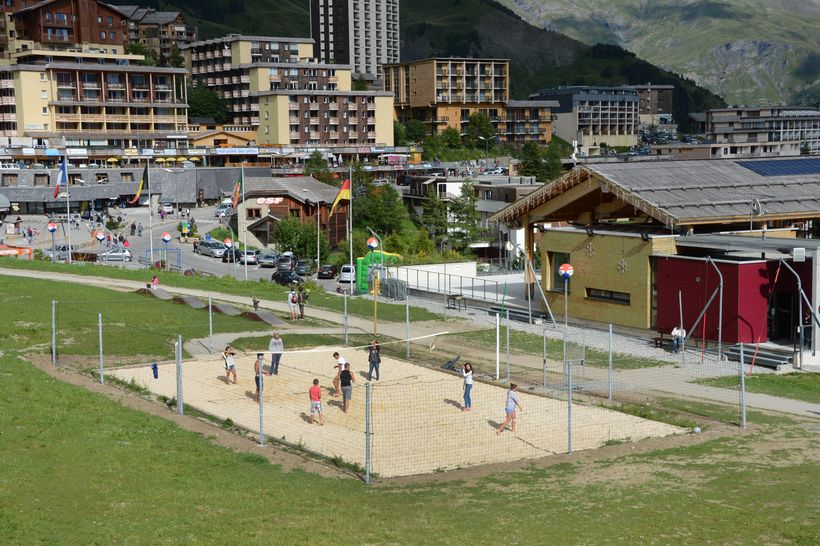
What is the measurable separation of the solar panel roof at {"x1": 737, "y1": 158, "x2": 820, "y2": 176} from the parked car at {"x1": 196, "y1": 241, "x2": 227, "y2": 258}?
41245 millimetres

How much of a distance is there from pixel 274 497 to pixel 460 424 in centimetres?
821

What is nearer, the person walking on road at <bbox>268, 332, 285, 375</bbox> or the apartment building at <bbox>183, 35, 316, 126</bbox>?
the person walking on road at <bbox>268, 332, 285, 375</bbox>

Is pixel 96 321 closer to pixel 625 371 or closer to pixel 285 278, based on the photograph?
pixel 625 371

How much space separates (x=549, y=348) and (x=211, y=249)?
47.4 meters

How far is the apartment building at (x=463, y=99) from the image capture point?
185500 mm

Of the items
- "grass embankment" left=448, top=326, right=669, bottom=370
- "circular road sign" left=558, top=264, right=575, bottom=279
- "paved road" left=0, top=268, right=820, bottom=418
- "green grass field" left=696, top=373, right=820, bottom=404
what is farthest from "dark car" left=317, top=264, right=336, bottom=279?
"green grass field" left=696, top=373, right=820, bottom=404

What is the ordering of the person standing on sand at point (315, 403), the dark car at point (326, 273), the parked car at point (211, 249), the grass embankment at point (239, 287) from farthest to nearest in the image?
1. the parked car at point (211, 249)
2. the dark car at point (326, 273)
3. the grass embankment at point (239, 287)
4. the person standing on sand at point (315, 403)

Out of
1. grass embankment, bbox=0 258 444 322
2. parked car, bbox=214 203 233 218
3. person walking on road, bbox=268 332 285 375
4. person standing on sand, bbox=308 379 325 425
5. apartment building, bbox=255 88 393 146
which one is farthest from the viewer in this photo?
apartment building, bbox=255 88 393 146

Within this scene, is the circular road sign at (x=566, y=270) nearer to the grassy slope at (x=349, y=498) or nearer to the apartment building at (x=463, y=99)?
the grassy slope at (x=349, y=498)

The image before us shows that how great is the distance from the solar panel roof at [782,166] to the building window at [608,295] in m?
11.8

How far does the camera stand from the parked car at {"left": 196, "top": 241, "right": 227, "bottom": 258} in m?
83.9

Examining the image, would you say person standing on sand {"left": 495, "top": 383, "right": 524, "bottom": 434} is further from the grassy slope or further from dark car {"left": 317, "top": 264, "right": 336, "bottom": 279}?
dark car {"left": 317, "top": 264, "right": 336, "bottom": 279}

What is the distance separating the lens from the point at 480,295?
58000mm

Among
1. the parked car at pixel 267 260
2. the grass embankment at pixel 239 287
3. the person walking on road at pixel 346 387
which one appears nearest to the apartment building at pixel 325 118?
the parked car at pixel 267 260
